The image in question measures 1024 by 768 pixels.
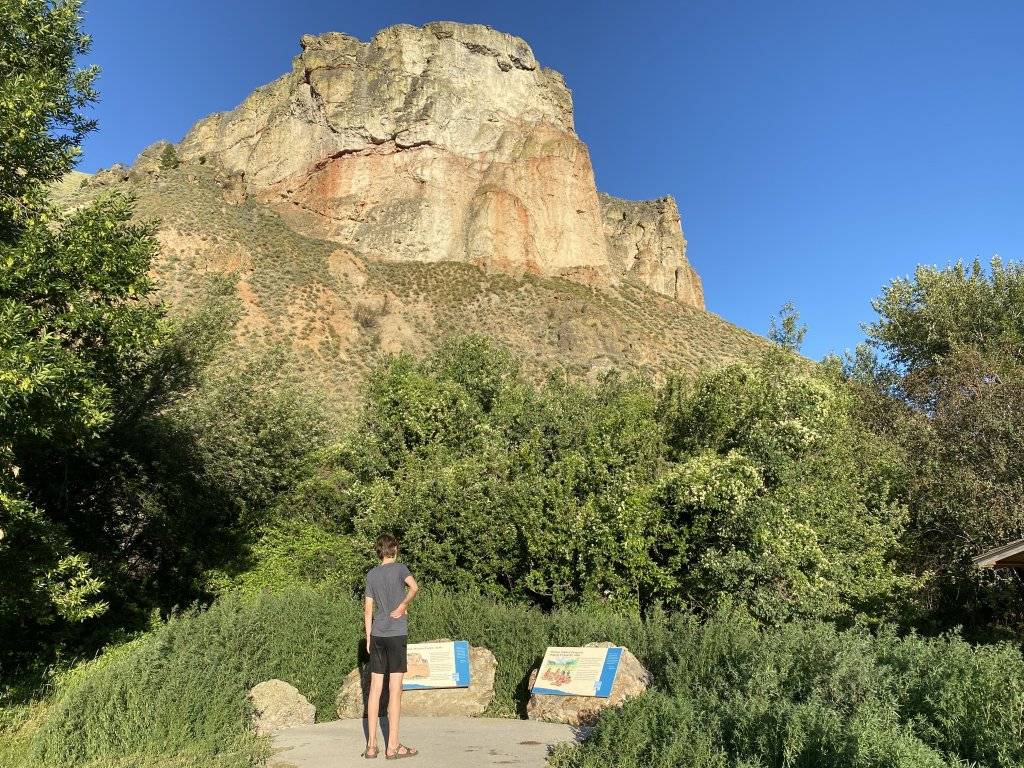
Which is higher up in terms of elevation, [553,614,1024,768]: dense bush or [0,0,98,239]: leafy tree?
[0,0,98,239]: leafy tree

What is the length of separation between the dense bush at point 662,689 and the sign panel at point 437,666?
0.77 metres

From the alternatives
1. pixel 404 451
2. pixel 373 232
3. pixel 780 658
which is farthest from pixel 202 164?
pixel 780 658

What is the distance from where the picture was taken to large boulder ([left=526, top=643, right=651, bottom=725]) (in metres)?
7.72

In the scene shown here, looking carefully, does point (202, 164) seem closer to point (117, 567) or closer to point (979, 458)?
point (117, 567)

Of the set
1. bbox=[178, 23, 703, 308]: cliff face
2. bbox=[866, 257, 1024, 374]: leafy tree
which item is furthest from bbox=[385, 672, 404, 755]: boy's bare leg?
bbox=[178, 23, 703, 308]: cliff face

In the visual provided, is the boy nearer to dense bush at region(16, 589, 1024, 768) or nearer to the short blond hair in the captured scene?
the short blond hair

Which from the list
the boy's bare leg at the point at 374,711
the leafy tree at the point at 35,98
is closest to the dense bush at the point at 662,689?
the boy's bare leg at the point at 374,711

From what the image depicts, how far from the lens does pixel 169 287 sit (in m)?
42.2

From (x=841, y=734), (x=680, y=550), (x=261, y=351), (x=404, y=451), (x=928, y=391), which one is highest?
(x=261, y=351)

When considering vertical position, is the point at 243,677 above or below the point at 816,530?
below

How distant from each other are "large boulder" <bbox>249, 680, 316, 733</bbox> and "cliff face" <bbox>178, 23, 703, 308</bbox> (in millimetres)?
55033

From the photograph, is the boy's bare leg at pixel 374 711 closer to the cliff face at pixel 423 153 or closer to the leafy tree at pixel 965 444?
the leafy tree at pixel 965 444

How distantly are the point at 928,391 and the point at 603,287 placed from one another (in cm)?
4655

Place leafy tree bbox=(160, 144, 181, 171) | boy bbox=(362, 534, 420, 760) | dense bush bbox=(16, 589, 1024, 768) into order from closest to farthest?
dense bush bbox=(16, 589, 1024, 768), boy bbox=(362, 534, 420, 760), leafy tree bbox=(160, 144, 181, 171)
